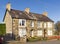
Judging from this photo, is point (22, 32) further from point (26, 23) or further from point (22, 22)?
point (26, 23)

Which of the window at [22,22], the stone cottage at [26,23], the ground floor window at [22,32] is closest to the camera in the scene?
the stone cottage at [26,23]

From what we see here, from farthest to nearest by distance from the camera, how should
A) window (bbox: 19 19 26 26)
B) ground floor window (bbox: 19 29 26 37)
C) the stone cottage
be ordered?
window (bbox: 19 19 26 26), ground floor window (bbox: 19 29 26 37), the stone cottage

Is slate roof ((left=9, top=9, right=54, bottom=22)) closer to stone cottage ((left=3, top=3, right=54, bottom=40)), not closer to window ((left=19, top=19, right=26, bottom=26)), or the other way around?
stone cottage ((left=3, top=3, right=54, bottom=40))

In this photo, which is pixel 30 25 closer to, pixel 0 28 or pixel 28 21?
pixel 28 21

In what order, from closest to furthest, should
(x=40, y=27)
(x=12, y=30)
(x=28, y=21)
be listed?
1. (x=12, y=30)
2. (x=28, y=21)
3. (x=40, y=27)

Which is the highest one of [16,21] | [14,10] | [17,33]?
[14,10]

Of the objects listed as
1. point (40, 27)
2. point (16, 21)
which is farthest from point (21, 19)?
point (40, 27)


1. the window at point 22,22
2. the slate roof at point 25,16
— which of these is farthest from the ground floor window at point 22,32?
the slate roof at point 25,16

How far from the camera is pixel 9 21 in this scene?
49.3 meters

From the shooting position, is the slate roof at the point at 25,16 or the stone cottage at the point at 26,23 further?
the slate roof at the point at 25,16

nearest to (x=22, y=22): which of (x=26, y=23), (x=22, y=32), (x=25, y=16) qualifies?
(x=26, y=23)

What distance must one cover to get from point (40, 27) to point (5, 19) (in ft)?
37.9

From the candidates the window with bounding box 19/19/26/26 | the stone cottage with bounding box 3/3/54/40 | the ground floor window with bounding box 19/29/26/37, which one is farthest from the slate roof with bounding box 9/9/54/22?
the ground floor window with bounding box 19/29/26/37

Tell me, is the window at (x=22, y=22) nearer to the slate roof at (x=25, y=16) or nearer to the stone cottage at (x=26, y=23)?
the stone cottage at (x=26, y=23)
